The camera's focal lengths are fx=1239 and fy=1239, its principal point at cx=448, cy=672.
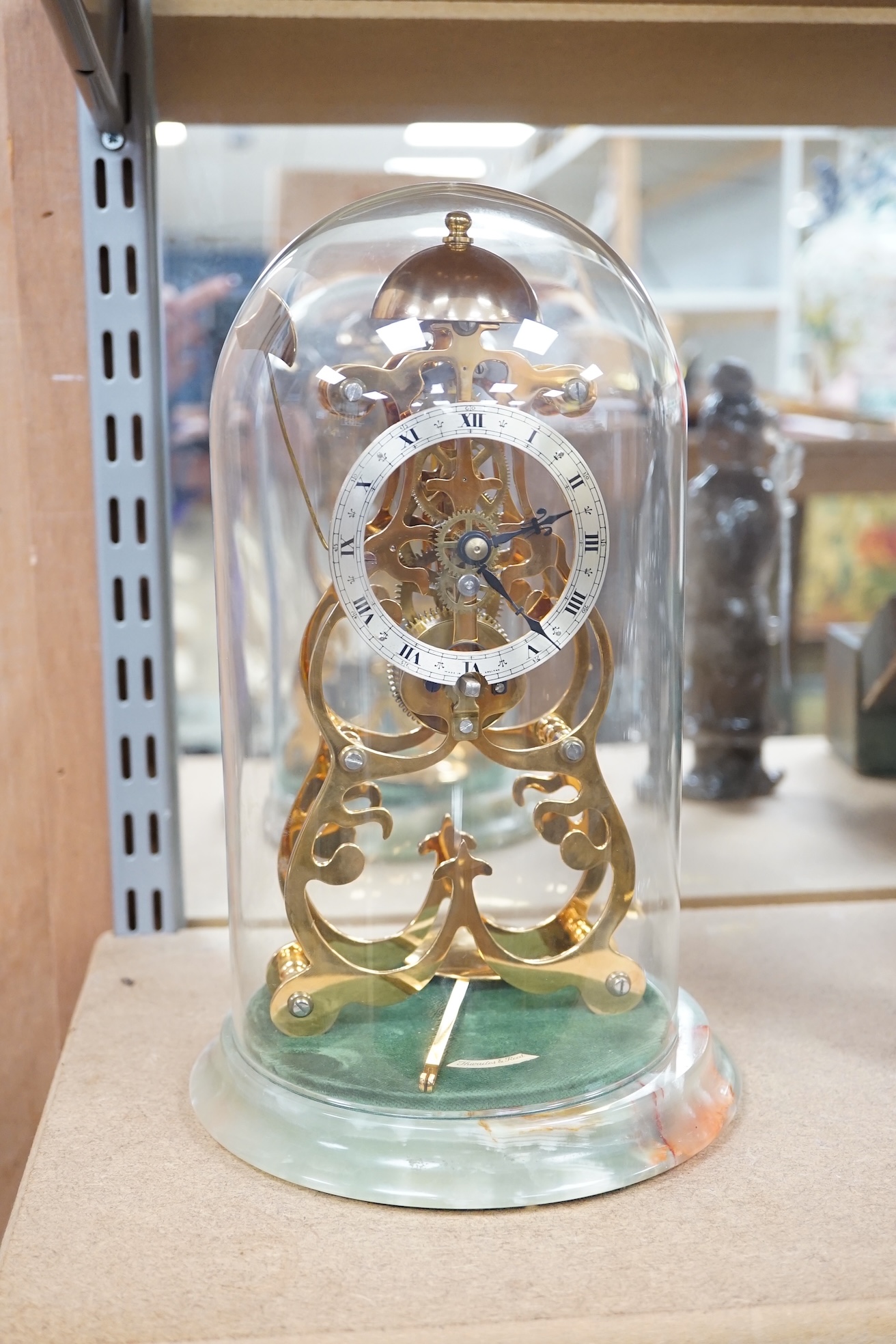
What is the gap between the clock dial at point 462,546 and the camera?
1.62 ft

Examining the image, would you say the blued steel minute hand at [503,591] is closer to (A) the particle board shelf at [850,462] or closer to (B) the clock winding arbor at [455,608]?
(B) the clock winding arbor at [455,608]

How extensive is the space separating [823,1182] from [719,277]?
1.35m

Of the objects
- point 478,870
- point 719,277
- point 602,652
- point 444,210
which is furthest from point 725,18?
point 719,277

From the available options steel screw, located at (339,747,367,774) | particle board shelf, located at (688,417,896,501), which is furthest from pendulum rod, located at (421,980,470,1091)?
particle board shelf, located at (688,417,896,501)

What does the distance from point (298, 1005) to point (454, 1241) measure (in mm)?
135

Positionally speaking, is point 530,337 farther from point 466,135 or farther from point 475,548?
point 466,135

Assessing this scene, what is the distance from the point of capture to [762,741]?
96 cm

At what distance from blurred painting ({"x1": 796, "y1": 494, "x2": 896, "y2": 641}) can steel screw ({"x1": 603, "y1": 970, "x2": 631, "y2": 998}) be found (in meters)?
0.70

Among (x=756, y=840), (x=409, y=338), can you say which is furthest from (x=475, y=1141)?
(x=756, y=840)

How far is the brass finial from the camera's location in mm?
517

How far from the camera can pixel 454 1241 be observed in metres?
0.43

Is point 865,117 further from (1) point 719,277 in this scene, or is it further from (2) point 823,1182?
(1) point 719,277

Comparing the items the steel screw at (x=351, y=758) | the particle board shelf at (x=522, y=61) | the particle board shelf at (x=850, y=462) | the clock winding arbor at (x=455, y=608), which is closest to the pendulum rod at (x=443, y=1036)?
the clock winding arbor at (x=455, y=608)

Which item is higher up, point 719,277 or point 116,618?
point 719,277
